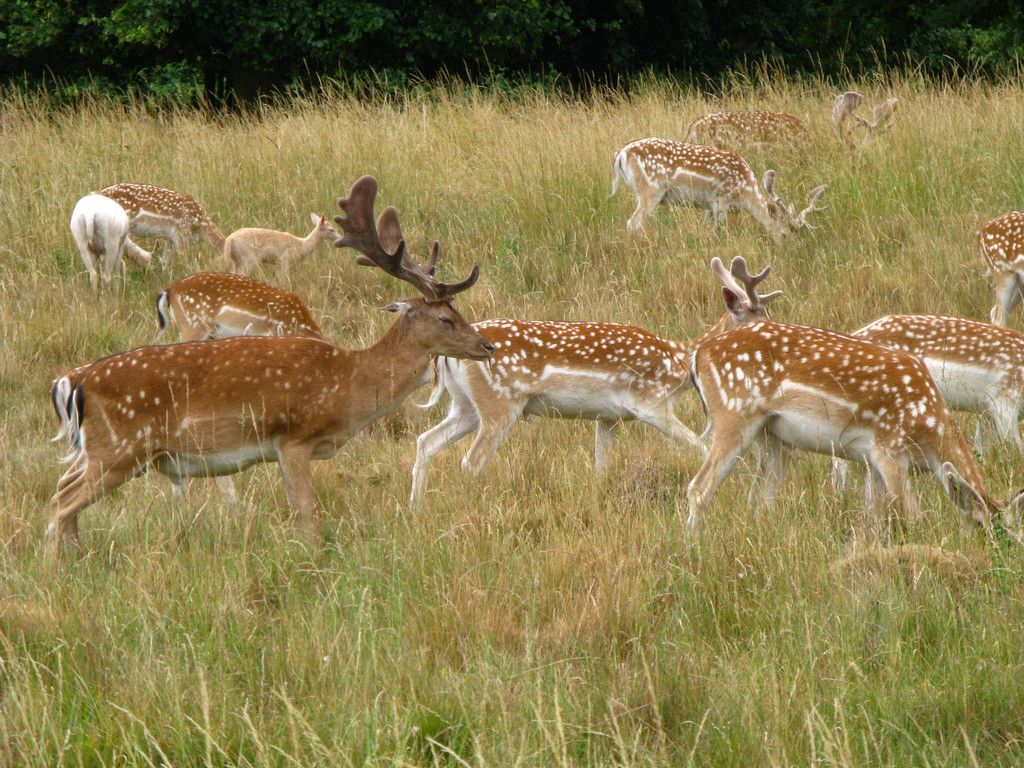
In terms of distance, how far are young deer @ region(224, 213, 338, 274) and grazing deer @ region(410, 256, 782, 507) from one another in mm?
3311

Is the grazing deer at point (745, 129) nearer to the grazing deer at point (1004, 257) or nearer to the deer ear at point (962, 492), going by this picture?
the grazing deer at point (1004, 257)

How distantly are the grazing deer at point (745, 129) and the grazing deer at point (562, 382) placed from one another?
5027 mm

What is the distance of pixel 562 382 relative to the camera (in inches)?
269

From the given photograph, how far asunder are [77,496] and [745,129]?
26.2ft

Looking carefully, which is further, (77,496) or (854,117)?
(854,117)

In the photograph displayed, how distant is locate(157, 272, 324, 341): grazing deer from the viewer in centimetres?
831

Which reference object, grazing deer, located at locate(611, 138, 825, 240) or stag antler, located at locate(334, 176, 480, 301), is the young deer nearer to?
grazing deer, located at locate(611, 138, 825, 240)

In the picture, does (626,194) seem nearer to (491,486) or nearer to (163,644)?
(491,486)

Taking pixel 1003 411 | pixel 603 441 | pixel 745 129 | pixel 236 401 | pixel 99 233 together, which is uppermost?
pixel 99 233

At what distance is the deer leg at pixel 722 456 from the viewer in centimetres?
562

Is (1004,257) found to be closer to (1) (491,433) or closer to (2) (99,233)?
(1) (491,433)

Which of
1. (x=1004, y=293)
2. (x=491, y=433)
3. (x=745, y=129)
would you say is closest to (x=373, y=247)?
(x=491, y=433)

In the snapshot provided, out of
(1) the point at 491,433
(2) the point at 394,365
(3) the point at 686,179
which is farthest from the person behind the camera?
(3) the point at 686,179

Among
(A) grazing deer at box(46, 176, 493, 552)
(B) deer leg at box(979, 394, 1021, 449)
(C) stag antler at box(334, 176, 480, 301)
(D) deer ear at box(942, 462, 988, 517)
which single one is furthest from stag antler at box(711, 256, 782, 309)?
(D) deer ear at box(942, 462, 988, 517)
